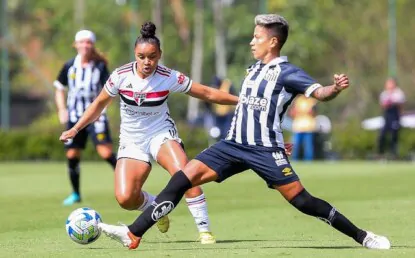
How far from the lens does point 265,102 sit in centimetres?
993

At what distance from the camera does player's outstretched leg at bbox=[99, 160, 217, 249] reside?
9867 mm

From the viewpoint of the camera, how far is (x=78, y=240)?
10273 millimetres

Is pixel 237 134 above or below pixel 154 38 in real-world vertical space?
below

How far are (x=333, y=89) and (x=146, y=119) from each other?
2.58 m

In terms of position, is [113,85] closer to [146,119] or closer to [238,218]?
[146,119]

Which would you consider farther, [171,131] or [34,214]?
[34,214]

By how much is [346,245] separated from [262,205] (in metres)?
5.15

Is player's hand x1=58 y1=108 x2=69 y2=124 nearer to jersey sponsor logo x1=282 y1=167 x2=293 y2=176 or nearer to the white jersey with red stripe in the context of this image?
the white jersey with red stripe

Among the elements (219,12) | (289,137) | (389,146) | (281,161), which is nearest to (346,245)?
(281,161)

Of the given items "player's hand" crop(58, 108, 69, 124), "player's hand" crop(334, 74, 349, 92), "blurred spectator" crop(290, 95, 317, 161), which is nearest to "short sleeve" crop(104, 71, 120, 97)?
"player's hand" crop(334, 74, 349, 92)

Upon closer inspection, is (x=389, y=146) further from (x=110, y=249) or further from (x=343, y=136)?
(x=110, y=249)

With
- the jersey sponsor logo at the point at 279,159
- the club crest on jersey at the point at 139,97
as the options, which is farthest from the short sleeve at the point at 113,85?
the jersey sponsor logo at the point at 279,159

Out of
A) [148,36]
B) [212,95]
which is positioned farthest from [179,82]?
[148,36]

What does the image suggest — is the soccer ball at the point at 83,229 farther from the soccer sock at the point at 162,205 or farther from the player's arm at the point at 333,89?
the player's arm at the point at 333,89
